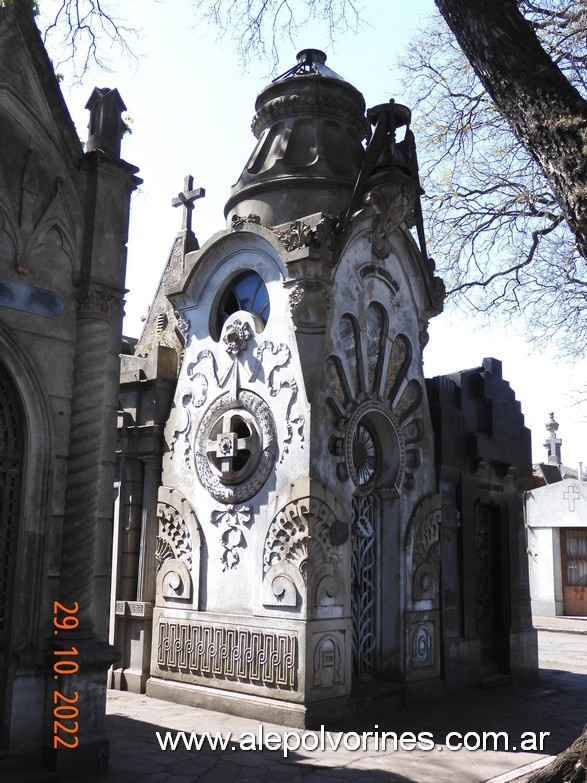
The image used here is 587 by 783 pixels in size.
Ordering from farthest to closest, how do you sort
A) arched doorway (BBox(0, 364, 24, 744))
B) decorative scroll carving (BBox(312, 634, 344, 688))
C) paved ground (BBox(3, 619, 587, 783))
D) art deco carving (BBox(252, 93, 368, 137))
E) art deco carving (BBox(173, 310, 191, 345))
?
Answer: 1. art deco carving (BBox(252, 93, 368, 137))
2. art deco carving (BBox(173, 310, 191, 345))
3. decorative scroll carving (BBox(312, 634, 344, 688))
4. paved ground (BBox(3, 619, 587, 783))
5. arched doorway (BBox(0, 364, 24, 744))

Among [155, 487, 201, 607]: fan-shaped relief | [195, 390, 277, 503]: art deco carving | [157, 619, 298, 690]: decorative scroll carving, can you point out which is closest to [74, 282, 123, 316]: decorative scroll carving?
[195, 390, 277, 503]: art deco carving

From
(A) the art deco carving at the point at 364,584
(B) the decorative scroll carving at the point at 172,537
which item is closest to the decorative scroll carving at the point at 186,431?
(B) the decorative scroll carving at the point at 172,537

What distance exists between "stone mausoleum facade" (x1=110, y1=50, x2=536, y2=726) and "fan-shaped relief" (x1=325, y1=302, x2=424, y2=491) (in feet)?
0.10

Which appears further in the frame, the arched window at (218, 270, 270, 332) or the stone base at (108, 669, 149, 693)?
the stone base at (108, 669, 149, 693)

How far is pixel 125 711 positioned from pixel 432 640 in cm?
410

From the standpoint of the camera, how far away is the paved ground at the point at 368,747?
6.76m

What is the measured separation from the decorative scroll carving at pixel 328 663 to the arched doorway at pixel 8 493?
140 inches

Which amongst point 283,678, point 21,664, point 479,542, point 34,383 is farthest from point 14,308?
point 479,542

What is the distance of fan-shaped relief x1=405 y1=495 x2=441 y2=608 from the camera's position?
10.4 m

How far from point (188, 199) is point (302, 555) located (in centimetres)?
724

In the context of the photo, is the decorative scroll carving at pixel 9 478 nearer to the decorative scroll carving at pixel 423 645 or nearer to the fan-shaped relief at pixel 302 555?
the fan-shaped relief at pixel 302 555

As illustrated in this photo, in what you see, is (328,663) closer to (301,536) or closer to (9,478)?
(301,536)

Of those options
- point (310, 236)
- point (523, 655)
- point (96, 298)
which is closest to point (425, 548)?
point (523, 655)

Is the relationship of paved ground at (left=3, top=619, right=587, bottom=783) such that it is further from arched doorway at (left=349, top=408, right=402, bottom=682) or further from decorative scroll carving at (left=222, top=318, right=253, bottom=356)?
decorative scroll carving at (left=222, top=318, right=253, bottom=356)
